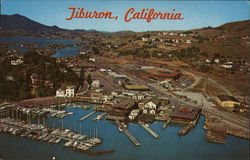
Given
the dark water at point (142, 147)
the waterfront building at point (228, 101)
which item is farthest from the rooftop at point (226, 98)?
the dark water at point (142, 147)

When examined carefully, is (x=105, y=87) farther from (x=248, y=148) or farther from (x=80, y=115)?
(x=248, y=148)

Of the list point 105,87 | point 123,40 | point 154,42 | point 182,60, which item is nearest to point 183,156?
point 105,87

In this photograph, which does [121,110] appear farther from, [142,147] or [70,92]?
[70,92]

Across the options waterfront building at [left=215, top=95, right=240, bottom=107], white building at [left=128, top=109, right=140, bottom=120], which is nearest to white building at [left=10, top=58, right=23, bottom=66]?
white building at [left=128, top=109, right=140, bottom=120]

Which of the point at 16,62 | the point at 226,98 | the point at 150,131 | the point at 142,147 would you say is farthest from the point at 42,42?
the point at 142,147

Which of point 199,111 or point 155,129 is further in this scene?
point 199,111

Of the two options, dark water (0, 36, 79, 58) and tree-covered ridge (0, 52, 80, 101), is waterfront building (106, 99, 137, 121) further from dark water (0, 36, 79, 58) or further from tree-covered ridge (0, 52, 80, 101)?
dark water (0, 36, 79, 58)

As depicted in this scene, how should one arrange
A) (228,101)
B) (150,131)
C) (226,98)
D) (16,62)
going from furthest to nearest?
(16,62)
(226,98)
(228,101)
(150,131)

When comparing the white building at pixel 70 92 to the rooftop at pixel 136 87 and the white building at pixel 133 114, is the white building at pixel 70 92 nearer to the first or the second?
the rooftop at pixel 136 87
